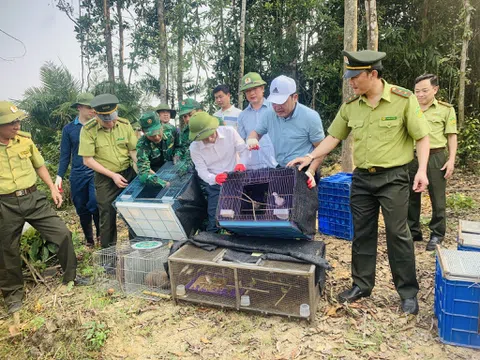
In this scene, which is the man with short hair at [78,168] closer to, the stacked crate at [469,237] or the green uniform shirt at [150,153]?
the green uniform shirt at [150,153]

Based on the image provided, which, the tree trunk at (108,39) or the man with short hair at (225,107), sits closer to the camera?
the man with short hair at (225,107)

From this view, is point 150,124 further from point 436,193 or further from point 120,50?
point 120,50

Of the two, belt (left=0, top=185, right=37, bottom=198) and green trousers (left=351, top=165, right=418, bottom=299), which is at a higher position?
belt (left=0, top=185, right=37, bottom=198)

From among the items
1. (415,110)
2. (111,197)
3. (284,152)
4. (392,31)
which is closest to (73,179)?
(111,197)

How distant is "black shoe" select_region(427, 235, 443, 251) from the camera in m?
3.96

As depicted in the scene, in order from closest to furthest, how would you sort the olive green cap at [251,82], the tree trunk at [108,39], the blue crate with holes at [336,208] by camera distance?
the olive green cap at [251,82], the blue crate with holes at [336,208], the tree trunk at [108,39]

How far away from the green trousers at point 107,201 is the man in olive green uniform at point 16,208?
1.66ft

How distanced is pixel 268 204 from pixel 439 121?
2298 mm

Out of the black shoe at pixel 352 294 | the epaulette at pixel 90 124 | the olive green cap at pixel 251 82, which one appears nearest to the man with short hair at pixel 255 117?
the olive green cap at pixel 251 82

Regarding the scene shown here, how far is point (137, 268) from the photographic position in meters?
3.48

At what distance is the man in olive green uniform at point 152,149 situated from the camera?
12.1 feet

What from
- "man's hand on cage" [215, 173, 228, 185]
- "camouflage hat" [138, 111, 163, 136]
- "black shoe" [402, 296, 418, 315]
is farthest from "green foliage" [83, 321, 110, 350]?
"black shoe" [402, 296, 418, 315]

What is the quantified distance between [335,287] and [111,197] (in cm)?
259

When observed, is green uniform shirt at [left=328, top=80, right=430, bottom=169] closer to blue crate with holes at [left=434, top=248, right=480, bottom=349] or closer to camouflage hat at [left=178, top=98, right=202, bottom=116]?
blue crate with holes at [left=434, top=248, right=480, bottom=349]
